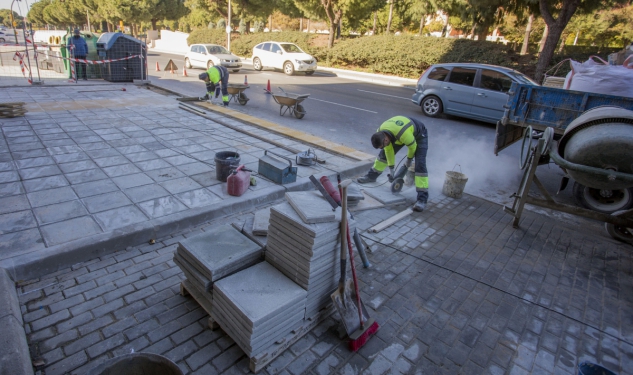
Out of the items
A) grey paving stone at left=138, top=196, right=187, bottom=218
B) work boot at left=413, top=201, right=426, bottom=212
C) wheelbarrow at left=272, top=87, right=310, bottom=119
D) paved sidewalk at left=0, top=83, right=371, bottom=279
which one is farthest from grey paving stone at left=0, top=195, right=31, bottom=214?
wheelbarrow at left=272, top=87, right=310, bottom=119

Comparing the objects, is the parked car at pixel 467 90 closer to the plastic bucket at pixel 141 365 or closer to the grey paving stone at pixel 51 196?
the grey paving stone at pixel 51 196

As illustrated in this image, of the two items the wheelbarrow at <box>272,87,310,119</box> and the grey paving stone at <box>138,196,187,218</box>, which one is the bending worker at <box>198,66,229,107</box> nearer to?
the wheelbarrow at <box>272,87,310,119</box>

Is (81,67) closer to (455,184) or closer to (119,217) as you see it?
(119,217)

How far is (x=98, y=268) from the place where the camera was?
382 centimetres

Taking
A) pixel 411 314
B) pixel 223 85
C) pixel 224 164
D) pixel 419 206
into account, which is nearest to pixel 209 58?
pixel 223 85

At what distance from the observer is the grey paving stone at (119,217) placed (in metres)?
4.41

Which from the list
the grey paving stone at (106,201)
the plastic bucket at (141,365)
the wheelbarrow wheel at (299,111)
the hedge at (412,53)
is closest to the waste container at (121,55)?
the wheelbarrow wheel at (299,111)

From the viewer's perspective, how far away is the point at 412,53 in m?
23.6

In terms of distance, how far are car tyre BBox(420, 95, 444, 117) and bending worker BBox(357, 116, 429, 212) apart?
23.6 feet

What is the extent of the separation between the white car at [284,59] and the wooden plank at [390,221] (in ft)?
59.3

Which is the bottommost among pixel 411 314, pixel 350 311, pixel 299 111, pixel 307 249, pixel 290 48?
pixel 411 314

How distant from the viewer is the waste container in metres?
14.4

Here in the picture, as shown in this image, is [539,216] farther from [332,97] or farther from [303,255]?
Result: [332,97]

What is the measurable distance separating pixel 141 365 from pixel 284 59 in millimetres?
21956
